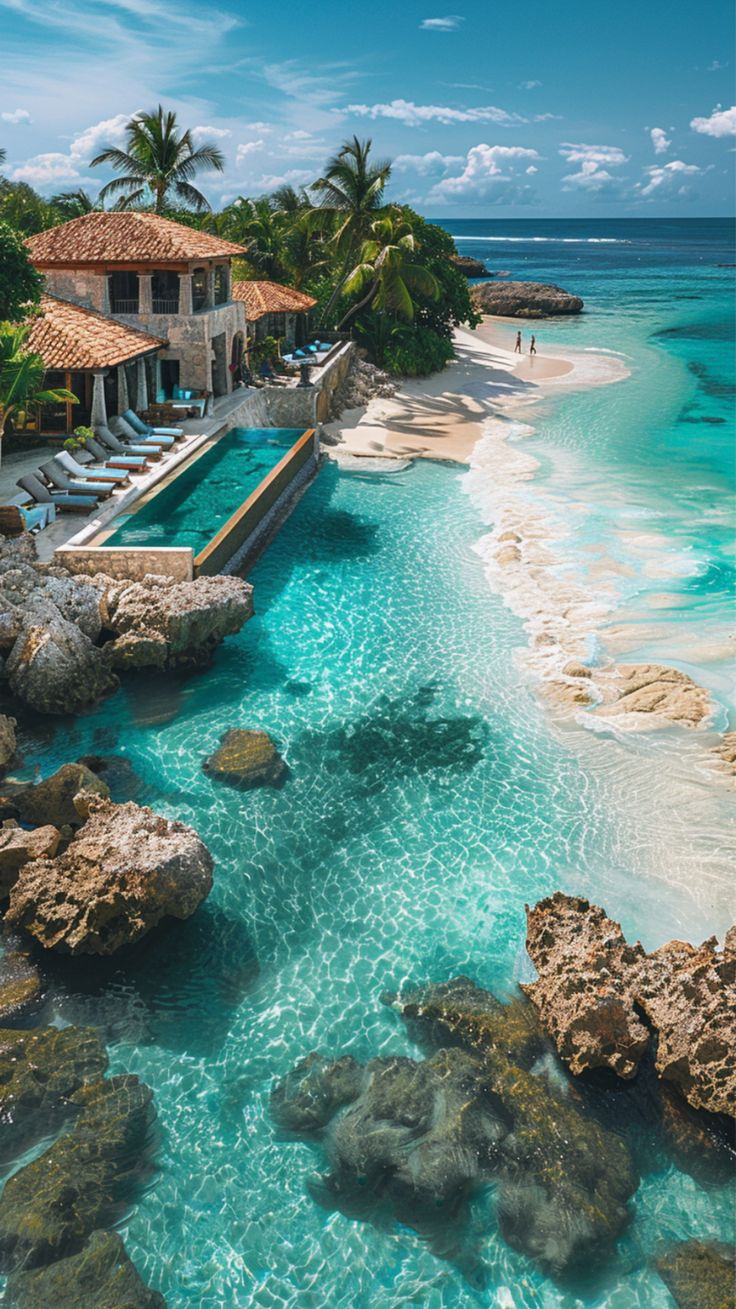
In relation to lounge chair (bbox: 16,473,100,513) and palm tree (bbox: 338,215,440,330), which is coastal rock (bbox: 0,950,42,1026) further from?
palm tree (bbox: 338,215,440,330)

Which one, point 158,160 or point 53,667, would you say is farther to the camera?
point 158,160

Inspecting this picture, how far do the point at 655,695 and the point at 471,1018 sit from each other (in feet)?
27.8

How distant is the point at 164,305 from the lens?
30750 mm

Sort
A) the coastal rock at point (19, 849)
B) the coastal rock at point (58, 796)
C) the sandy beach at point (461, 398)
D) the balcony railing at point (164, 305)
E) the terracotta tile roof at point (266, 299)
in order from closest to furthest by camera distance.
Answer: the coastal rock at point (19, 849)
the coastal rock at point (58, 796)
the balcony railing at point (164, 305)
the sandy beach at point (461, 398)
the terracotta tile roof at point (266, 299)

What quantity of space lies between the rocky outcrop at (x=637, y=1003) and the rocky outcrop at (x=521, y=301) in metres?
70.8

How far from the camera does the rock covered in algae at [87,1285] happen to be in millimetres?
8125

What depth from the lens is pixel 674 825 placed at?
1441cm

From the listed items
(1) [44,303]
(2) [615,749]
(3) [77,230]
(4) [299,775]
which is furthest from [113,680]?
(3) [77,230]

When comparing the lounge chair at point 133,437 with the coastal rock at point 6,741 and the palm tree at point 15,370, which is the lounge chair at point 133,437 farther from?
the coastal rock at point 6,741

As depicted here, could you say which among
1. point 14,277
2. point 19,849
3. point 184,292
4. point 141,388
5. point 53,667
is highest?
point 14,277

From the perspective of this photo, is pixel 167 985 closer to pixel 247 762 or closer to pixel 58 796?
pixel 58 796

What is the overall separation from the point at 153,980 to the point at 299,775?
4.65m

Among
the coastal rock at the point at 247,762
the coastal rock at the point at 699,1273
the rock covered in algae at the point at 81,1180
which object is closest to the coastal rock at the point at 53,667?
the coastal rock at the point at 247,762

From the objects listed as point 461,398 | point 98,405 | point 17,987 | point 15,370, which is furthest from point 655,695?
point 461,398
